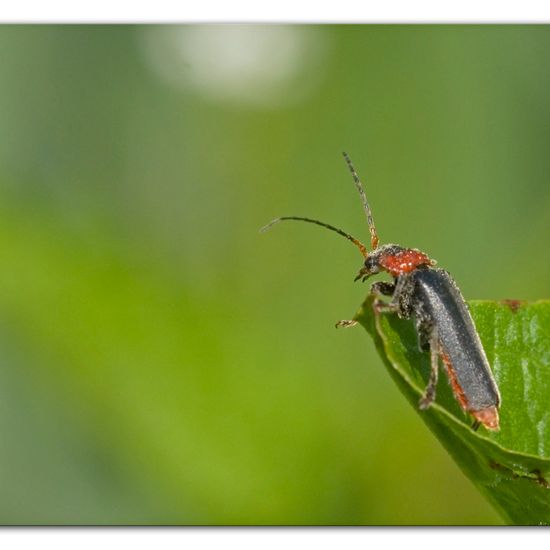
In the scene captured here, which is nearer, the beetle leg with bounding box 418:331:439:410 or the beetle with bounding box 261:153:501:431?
the beetle leg with bounding box 418:331:439:410

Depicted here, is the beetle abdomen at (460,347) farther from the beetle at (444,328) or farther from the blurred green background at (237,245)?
the blurred green background at (237,245)

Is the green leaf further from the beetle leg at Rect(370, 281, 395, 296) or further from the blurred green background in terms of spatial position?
the blurred green background

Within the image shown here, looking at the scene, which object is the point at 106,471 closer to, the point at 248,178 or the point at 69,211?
the point at 69,211

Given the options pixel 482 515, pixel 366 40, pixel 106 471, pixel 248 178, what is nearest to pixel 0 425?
pixel 106 471
